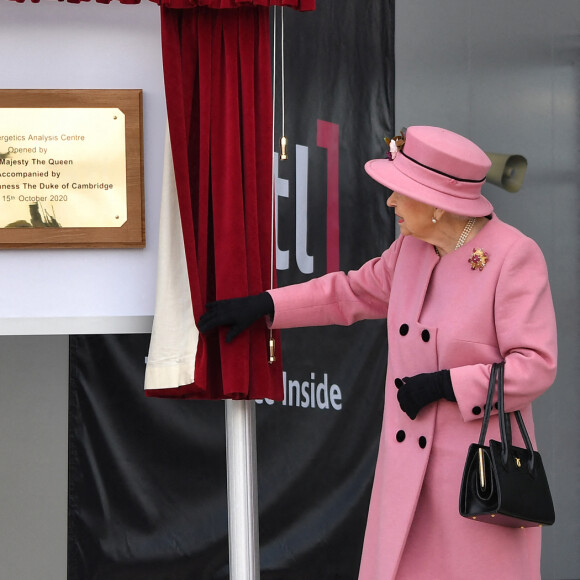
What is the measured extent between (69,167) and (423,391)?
1.19m

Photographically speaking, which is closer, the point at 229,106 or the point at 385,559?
the point at 385,559

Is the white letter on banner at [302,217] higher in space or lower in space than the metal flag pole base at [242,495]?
higher

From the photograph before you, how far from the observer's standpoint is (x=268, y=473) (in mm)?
3955

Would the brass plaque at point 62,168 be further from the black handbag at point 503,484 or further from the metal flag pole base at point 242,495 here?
the black handbag at point 503,484

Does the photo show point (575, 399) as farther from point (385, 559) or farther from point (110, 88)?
point (110, 88)

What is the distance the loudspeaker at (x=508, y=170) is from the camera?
3570 millimetres

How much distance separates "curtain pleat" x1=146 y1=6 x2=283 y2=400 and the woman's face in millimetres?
393

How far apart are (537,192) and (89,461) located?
2.33 metres

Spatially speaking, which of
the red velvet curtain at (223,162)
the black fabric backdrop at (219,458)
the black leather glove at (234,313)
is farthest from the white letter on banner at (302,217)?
the black leather glove at (234,313)

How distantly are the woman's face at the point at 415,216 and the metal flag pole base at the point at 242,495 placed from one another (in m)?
0.67

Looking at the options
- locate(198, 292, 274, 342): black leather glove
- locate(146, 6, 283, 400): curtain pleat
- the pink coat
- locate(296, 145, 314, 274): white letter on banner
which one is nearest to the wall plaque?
locate(146, 6, 283, 400): curtain pleat

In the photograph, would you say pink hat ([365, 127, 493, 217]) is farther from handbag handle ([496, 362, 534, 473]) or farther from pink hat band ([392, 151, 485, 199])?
handbag handle ([496, 362, 534, 473])

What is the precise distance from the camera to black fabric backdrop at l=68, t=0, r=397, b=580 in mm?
3873

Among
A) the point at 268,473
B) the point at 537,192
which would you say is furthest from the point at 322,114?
the point at 268,473
